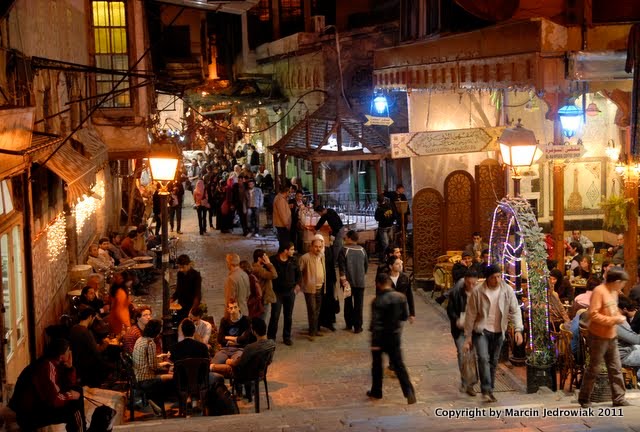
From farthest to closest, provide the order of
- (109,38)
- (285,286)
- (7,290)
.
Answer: (109,38), (285,286), (7,290)

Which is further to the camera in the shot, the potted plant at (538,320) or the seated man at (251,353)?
the potted plant at (538,320)

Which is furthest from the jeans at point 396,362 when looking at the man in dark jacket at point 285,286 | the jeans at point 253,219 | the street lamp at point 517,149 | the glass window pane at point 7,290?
the jeans at point 253,219

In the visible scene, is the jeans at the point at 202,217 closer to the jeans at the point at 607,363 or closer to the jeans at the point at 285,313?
the jeans at the point at 285,313

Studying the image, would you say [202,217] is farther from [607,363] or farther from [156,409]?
[607,363]

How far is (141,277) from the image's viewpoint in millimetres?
19141

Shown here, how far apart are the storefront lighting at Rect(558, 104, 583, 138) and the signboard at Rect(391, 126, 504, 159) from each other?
2.13 m

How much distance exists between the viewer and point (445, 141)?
1833 centimetres

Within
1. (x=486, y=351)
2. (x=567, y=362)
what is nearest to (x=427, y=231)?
(x=567, y=362)

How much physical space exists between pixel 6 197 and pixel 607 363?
22.8 ft

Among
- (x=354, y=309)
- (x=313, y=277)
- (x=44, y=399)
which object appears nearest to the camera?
(x=44, y=399)

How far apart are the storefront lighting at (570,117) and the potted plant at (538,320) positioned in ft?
16.6

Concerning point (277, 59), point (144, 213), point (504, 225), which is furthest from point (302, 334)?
point (277, 59)

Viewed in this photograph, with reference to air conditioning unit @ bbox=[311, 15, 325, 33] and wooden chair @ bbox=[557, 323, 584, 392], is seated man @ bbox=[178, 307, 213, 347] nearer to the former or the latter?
wooden chair @ bbox=[557, 323, 584, 392]

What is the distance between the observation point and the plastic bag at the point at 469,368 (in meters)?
11.0
